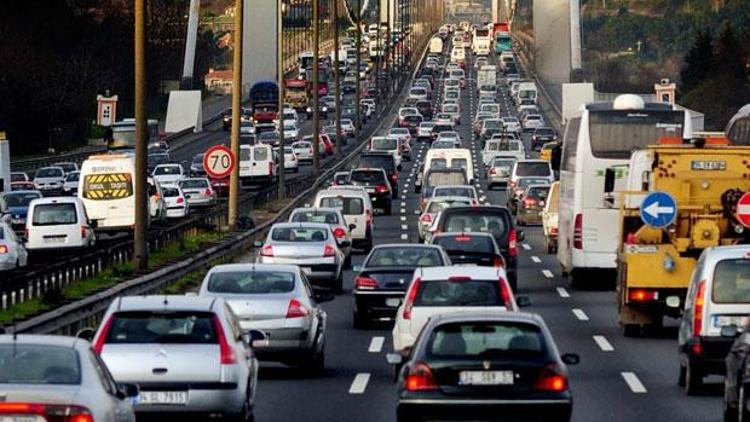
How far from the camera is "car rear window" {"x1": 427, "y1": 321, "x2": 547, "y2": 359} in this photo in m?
17.5

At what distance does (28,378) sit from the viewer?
14539 mm

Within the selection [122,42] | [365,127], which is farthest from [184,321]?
[122,42]

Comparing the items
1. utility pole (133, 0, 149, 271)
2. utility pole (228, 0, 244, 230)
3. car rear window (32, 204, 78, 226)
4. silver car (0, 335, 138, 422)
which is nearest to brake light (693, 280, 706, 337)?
silver car (0, 335, 138, 422)

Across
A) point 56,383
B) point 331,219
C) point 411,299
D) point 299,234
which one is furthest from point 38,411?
point 331,219

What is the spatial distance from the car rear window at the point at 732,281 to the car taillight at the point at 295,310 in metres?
5.05

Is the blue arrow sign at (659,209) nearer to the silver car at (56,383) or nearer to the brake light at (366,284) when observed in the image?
the brake light at (366,284)

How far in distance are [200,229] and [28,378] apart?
145ft

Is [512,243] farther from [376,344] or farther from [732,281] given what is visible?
[732,281]

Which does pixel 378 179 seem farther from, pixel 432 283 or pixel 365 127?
pixel 365 127

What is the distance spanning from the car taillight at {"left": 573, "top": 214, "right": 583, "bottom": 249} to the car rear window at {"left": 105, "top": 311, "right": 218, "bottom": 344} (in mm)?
22046

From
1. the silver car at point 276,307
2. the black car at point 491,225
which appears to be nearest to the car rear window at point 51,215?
the black car at point 491,225

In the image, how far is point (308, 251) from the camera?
132ft

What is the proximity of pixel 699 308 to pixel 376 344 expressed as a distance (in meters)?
8.38

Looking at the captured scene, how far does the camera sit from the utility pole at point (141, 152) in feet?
136
